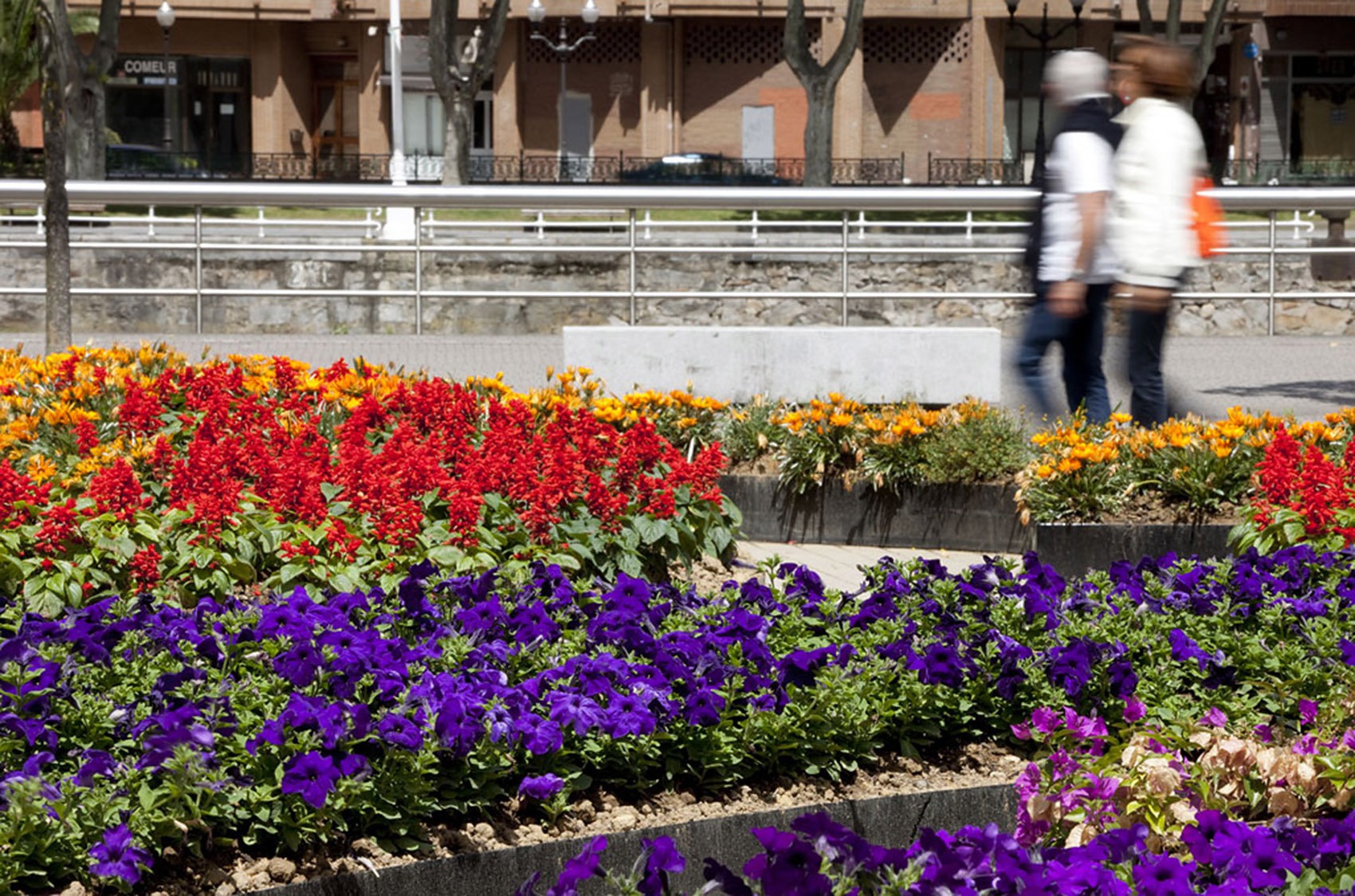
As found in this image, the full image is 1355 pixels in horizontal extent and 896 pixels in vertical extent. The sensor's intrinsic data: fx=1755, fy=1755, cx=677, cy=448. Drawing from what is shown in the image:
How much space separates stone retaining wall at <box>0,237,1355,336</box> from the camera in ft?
46.6

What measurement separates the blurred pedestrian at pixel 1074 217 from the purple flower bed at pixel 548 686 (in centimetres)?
274

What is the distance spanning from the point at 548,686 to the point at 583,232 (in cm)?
1067

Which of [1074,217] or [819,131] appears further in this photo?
[819,131]

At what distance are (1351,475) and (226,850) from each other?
4477 millimetres

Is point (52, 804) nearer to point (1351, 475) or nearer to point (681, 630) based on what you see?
point (681, 630)

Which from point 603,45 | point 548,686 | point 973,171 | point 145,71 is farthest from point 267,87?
point 548,686

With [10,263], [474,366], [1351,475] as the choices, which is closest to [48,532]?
[1351,475]

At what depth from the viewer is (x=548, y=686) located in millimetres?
4156

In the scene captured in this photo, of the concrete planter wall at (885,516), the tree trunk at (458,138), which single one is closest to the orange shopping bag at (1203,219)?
the concrete planter wall at (885,516)

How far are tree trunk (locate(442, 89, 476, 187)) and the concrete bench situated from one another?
2089cm

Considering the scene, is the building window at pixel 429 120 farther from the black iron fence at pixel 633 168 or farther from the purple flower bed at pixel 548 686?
Result: the purple flower bed at pixel 548 686

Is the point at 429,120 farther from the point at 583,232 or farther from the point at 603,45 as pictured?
the point at 583,232

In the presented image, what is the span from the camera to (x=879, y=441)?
7.80 m

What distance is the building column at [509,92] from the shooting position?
47000mm
